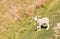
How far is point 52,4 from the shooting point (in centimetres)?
1939

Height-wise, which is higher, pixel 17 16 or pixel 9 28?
pixel 17 16

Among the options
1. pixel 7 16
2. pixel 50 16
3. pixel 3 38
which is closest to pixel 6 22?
pixel 7 16

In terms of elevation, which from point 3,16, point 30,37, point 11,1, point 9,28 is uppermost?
point 11,1

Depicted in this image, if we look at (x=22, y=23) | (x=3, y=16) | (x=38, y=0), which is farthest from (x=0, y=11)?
(x=38, y=0)

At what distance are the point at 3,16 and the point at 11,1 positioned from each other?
2.22 m

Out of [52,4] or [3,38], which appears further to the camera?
[52,4]

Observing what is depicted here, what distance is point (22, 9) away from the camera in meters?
17.6

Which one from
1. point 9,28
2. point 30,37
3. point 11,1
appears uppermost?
point 11,1

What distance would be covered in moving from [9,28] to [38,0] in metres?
4.43

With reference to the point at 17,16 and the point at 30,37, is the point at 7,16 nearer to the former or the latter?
the point at 17,16

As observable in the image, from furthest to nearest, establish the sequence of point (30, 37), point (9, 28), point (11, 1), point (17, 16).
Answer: point (11, 1), point (17, 16), point (9, 28), point (30, 37)

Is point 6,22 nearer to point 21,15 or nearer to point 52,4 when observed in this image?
point 21,15

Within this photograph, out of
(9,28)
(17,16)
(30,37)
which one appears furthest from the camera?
(17,16)

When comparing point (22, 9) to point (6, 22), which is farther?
point (22, 9)
